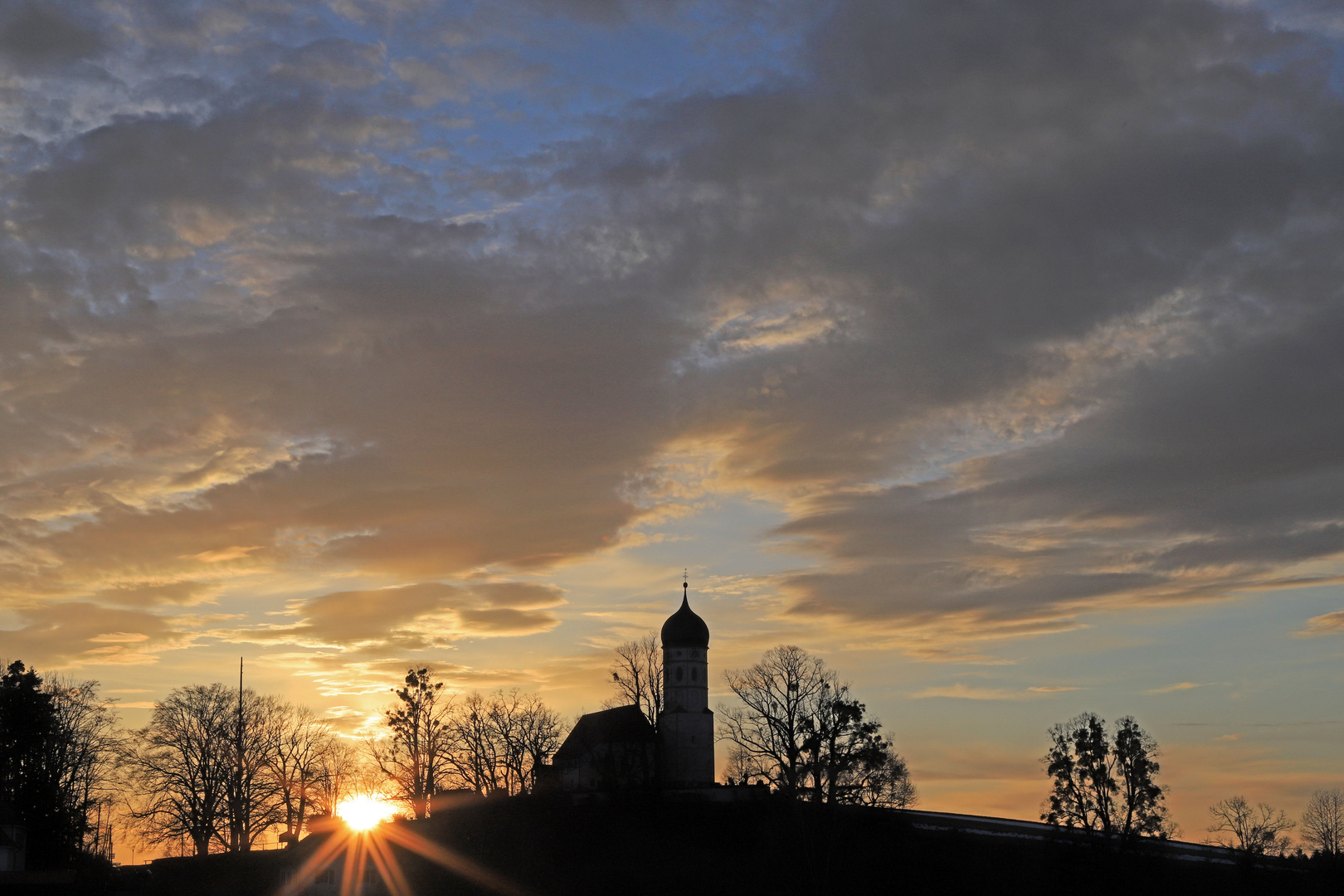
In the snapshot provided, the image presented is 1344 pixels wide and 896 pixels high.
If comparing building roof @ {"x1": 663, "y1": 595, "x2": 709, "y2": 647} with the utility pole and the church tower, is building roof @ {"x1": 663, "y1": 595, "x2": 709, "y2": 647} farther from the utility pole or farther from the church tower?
the utility pole

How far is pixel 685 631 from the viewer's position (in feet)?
347

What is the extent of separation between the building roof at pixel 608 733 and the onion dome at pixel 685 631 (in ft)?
22.1

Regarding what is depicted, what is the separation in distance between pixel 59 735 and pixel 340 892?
23423 millimetres

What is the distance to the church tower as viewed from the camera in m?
102

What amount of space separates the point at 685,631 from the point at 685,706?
6.46 meters


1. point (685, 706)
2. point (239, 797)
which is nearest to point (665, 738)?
point (685, 706)

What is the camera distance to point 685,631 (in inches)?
4158

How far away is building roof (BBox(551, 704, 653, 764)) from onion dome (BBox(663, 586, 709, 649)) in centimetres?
672

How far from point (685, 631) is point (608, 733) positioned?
11.1 meters

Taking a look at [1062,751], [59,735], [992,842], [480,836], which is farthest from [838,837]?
[59,735]

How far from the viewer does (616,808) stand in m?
90.4

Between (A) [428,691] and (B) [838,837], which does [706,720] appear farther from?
(B) [838,837]

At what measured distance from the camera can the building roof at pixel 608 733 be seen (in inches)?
3972

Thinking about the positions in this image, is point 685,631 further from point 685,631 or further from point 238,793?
point 238,793
